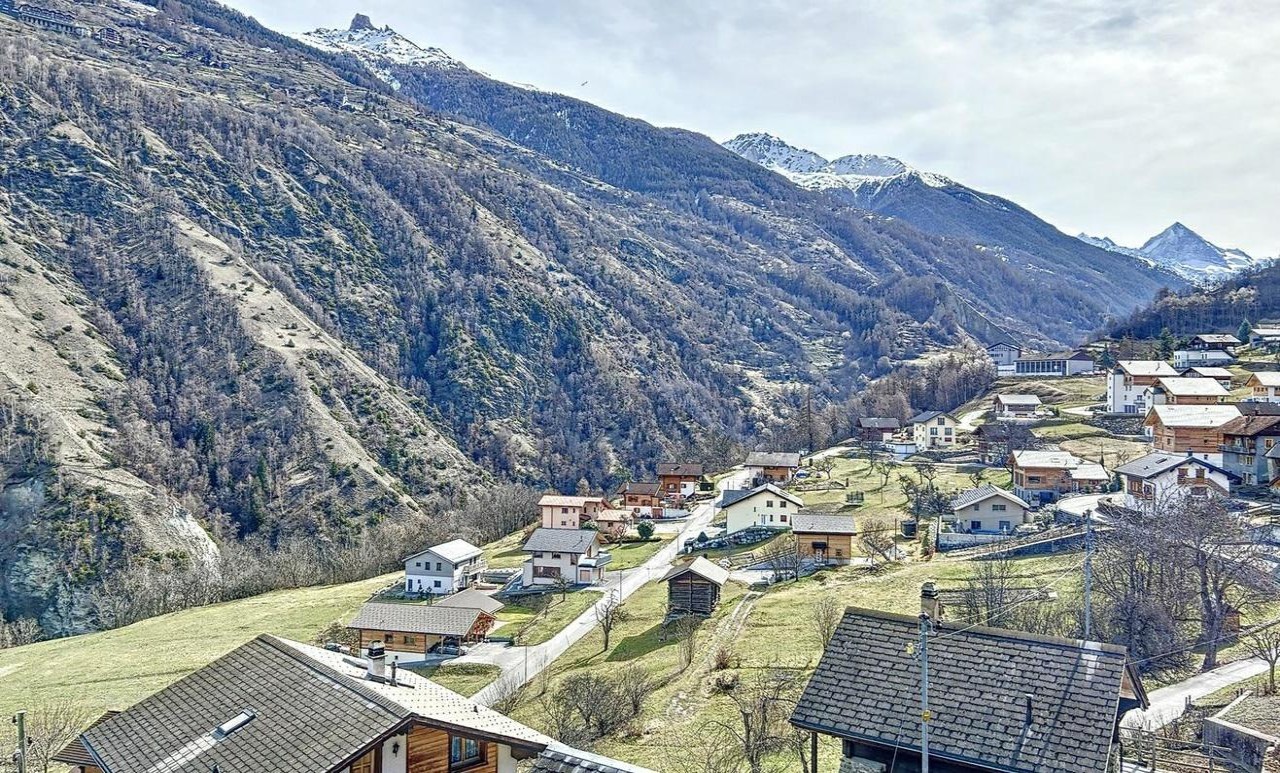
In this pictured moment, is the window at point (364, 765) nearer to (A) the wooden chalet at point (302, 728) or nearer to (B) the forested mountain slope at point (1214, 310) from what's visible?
(A) the wooden chalet at point (302, 728)

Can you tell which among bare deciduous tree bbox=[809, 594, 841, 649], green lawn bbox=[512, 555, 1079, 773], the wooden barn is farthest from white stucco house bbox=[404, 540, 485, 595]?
bare deciduous tree bbox=[809, 594, 841, 649]

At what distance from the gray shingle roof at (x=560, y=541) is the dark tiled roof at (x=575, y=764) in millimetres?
60832

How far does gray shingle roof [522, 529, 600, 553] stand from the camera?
7719 centimetres

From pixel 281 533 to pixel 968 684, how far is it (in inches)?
4502

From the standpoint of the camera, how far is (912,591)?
1923 inches

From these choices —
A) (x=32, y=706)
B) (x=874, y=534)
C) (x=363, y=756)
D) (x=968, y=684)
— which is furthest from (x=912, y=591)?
(x=32, y=706)

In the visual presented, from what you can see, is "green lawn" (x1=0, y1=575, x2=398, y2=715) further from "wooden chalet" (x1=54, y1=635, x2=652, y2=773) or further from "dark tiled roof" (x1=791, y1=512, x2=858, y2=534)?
"dark tiled roof" (x1=791, y1=512, x2=858, y2=534)

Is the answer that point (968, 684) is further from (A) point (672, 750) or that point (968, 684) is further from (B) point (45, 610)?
(B) point (45, 610)

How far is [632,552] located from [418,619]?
98.9 feet

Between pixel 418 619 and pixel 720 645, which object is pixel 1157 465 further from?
pixel 418 619

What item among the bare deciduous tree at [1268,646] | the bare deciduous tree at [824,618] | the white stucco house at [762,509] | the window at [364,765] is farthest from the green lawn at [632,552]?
the window at [364,765]

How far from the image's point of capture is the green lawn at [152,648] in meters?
52.5

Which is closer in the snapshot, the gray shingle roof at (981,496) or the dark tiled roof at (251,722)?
the dark tiled roof at (251,722)

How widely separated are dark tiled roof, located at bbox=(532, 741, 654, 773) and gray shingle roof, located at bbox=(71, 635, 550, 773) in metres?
3.74
